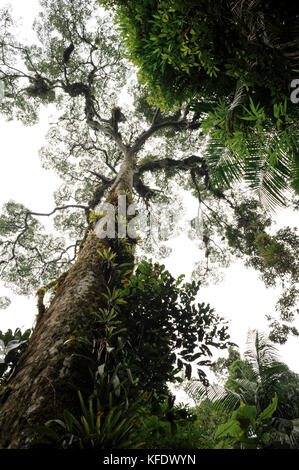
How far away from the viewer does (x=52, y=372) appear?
1.84m

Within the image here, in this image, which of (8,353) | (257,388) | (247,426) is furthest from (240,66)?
(257,388)

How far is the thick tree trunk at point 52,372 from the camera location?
1.53 metres

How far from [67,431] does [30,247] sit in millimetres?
8513

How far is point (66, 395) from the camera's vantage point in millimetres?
1708

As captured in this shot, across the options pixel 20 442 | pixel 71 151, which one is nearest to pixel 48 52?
pixel 71 151

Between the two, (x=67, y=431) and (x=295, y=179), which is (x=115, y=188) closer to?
(x=295, y=179)

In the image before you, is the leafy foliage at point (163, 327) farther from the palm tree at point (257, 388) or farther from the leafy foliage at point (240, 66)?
the palm tree at point (257, 388)

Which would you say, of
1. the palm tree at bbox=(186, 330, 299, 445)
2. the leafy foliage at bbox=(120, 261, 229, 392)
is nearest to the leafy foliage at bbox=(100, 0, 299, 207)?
the leafy foliage at bbox=(120, 261, 229, 392)

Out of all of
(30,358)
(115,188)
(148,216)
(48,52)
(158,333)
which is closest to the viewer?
(30,358)

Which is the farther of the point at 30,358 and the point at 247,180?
the point at 247,180

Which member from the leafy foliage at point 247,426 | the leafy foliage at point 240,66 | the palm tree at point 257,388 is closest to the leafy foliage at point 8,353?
the leafy foliage at point 247,426

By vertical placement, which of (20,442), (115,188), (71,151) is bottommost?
(20,442)

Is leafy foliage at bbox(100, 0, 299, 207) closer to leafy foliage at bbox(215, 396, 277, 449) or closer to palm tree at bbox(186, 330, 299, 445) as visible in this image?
leafy foliage at bbox(215, 396, 277, 449)

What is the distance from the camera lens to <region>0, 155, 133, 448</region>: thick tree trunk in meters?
1.53
